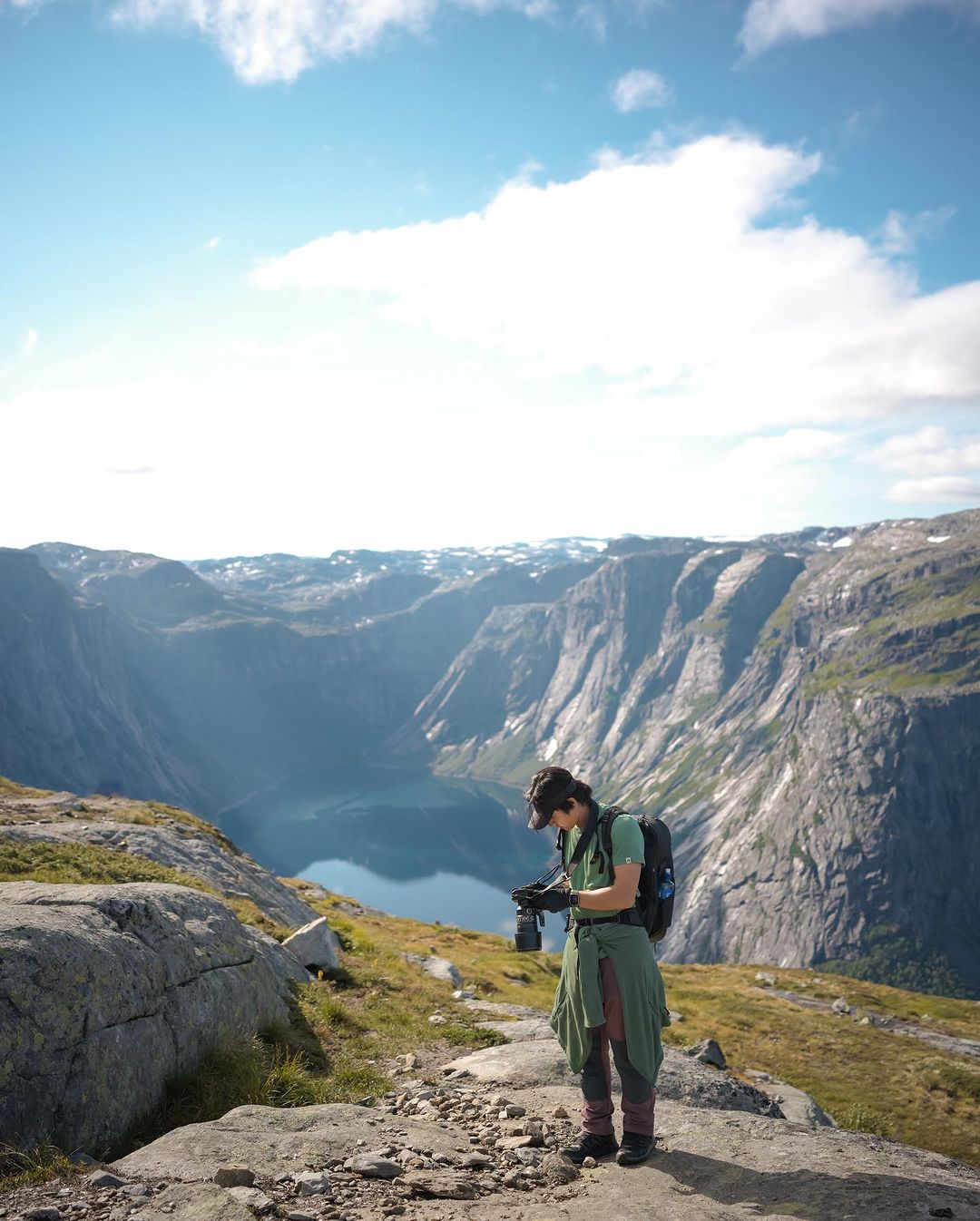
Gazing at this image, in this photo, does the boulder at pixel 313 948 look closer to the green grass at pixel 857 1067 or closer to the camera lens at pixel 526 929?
the camera lens at pixel 526 929

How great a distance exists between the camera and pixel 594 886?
9.88 meters

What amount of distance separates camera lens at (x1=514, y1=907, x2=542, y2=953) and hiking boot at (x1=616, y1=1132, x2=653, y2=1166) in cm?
242

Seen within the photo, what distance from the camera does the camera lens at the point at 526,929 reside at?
10664 millimetres

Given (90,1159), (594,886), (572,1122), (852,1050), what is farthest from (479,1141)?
(852,1050)

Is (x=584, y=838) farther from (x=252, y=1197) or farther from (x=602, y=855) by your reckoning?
(x=252, y=1197)

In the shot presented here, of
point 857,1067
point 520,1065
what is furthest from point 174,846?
point 857,1067

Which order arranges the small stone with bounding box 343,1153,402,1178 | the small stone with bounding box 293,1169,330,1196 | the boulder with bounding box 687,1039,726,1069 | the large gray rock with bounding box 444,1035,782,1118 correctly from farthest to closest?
1. the boulder with bounding box 687,1039,726,1069
2. the large gray rock with bounding box 444,1035,782,1118
3. the small stone with bounding box 343,1153,402,1178
4. the small stone with bounding box 293,1169,330,1196

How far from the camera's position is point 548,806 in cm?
994

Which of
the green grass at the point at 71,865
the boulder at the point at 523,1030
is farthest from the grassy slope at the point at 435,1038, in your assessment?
the boulder at the point at 523,1030

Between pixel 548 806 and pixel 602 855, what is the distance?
0.90 metres

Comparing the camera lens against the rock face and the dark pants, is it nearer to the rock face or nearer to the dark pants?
the dark pants

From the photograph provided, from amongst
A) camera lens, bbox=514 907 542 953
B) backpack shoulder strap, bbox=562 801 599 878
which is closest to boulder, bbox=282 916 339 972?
camera lens, bbox=514 907 542 953

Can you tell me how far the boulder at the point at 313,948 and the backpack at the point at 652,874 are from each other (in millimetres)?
12786

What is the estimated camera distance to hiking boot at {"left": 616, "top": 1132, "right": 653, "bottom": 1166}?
947 cm
